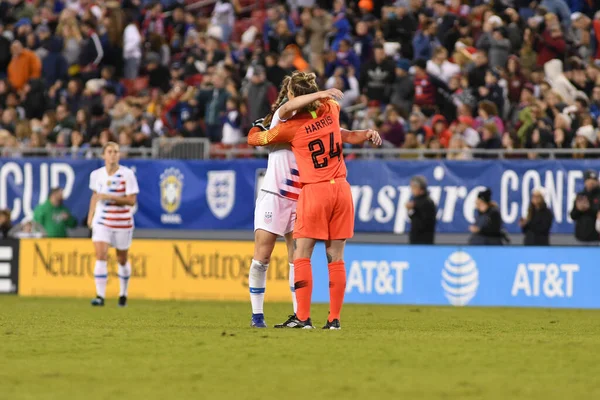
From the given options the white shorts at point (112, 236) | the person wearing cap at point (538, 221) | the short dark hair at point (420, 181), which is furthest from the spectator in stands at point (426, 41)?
the white shorts at point (112, 236)

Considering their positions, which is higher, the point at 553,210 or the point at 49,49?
the point at 49,49

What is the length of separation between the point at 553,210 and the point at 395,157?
3.29 meters

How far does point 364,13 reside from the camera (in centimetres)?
2769

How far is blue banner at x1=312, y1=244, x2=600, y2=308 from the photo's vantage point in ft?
68.6

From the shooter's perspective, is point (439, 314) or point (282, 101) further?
point (439, 314)

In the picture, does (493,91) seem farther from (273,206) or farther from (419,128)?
(273,206)

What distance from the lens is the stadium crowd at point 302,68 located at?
23.5 m

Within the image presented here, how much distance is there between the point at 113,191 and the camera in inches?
745

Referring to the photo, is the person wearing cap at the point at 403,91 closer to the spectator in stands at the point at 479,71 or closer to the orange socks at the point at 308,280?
the spectator in stands at the point at 479,71

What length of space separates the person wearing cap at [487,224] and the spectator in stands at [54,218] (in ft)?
25.8

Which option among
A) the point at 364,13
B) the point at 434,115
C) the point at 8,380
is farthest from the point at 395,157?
the point at 8,380

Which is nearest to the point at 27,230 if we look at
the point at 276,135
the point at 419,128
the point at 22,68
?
the point at 22,68

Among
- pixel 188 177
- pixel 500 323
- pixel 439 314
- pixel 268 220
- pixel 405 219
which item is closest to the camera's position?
pixel 268 220

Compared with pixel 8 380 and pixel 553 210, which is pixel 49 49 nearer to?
pixel 553 210
